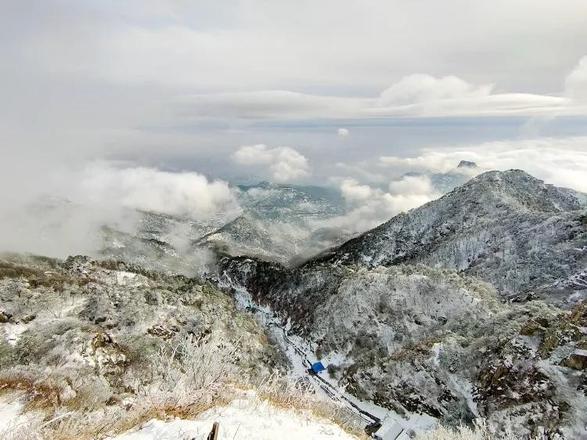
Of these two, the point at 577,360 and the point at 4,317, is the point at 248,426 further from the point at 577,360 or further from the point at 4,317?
the point at 4,317

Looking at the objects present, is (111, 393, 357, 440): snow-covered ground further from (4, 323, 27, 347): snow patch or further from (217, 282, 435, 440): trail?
(4, 323, 27, 347): snow patch

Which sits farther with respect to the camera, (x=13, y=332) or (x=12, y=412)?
(x=13, y=332)

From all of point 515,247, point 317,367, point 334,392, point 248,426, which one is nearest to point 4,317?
point 334,392

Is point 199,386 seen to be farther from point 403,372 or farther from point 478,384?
point 403,372

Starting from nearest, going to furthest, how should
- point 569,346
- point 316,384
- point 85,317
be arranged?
point 569,346 < point 85,317 < point 316,384

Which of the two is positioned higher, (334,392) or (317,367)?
(334,392)

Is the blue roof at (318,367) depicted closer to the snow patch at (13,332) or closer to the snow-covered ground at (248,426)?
the snow patch at (13,332)

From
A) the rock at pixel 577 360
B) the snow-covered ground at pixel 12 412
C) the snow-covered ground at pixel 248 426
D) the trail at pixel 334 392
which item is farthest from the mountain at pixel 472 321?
the snow-covered ground at pixel 12 412

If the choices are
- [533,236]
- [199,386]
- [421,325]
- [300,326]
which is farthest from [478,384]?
[533,236]
